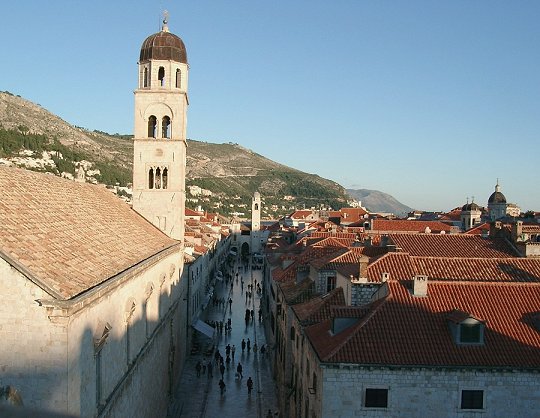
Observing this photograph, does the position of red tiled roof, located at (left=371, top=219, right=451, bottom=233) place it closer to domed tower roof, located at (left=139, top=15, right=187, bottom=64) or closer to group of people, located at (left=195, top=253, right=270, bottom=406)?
group of people, located at (left=195, top=253, right=270, bottom=406)

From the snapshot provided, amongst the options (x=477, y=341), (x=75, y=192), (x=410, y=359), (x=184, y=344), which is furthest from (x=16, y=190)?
(x=184, y=344)

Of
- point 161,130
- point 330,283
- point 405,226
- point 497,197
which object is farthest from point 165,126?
point 497,197

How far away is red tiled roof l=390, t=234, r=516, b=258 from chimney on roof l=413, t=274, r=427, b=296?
435 inches

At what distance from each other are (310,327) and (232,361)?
61.7 feet

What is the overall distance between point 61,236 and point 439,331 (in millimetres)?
11726

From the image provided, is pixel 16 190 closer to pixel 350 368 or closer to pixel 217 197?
pixel 350 368

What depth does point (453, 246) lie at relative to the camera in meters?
32.9

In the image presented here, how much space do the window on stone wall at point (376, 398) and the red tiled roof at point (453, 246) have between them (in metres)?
14.3

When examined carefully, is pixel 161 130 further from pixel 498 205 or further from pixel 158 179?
pixel 498 205

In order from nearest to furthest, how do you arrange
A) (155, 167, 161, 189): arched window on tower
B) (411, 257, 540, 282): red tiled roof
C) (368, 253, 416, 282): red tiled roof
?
(368, 253, 416, 282): red tiled roof < (411, 257, 540, 282): red tiled roof < (155, 167, 161, 189): arched window on tower

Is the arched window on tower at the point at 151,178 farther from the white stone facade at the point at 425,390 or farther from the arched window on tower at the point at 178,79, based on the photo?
the white stone facade at the point at 425,390

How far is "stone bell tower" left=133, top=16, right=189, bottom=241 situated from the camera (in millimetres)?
33656

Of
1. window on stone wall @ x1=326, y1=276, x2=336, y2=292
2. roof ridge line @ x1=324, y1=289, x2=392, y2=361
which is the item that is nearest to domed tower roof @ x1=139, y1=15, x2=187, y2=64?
window on stone wall @ x1=326, y1=276, x2=336, y2=292

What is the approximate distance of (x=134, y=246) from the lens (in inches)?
904
